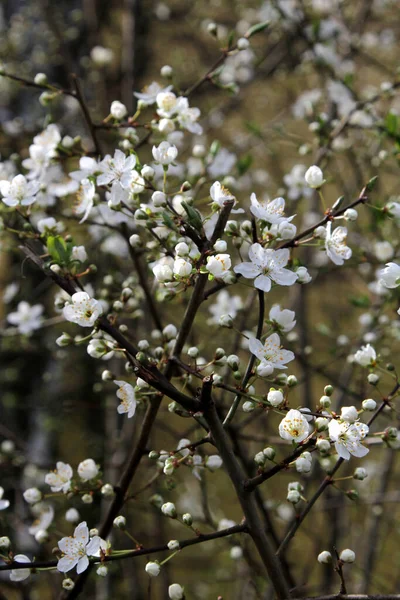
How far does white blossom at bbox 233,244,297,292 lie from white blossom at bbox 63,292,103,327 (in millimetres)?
280

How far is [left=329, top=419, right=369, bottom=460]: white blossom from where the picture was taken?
1.08 meters

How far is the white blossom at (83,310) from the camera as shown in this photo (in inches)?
45.6

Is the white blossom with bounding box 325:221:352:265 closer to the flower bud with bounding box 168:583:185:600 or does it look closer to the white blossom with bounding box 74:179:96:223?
the white blossom with bounding box 74:179:96:223

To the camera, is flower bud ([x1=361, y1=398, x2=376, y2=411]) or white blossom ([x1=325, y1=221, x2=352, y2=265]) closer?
flower bud ([x1=361, y1=398, x2=376, y2=411])

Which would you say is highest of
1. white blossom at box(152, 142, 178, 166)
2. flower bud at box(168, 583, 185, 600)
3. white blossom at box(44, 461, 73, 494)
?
white blossom at box(152, 142, 178, 166)

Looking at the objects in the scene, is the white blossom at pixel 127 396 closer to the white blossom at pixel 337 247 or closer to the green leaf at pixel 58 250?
the green leaf at pixel 58 250

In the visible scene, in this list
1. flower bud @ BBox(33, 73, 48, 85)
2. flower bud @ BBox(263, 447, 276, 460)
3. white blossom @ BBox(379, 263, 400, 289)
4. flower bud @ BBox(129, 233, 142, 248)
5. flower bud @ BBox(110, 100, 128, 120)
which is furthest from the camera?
flower bud @ BBox(33, 73, 48, 85)

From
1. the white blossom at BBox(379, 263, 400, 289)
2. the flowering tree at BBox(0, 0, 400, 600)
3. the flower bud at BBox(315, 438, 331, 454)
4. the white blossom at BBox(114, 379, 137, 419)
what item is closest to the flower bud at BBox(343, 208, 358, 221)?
the flowering tree at BBox(0, 0, 400, 600)

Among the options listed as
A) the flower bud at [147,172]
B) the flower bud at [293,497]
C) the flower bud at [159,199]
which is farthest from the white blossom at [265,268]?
the flower bud at [293,497]

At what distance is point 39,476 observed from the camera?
130 inches

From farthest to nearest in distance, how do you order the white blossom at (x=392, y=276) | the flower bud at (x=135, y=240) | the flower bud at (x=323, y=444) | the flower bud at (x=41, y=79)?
the flower bud at (x=41, y=79) < the flower bud at (x=135, y=240) < the white blossom at (x=392, y=276) < the flower bud at (x=323, y=444)

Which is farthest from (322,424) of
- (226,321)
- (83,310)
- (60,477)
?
(60,477)

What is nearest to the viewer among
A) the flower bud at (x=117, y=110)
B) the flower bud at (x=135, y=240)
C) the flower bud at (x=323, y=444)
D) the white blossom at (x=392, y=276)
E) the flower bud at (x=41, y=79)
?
the flower bud at (x=323, y=444)

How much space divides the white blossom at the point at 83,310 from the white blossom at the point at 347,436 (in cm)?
49
